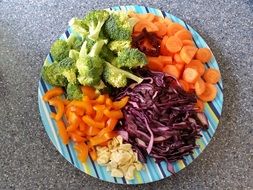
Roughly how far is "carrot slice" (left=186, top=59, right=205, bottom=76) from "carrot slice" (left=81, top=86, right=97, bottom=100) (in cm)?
33

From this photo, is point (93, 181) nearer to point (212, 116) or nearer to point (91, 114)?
point (91, 114)

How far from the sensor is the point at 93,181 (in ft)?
4.36

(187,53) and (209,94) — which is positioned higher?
(187,53)

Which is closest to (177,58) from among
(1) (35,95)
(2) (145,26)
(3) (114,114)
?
(2) (145,26)

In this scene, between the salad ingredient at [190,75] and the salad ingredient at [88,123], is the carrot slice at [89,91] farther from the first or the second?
the salad ingredient at [190,75]

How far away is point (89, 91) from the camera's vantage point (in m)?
1.29

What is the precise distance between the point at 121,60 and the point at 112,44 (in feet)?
0.26

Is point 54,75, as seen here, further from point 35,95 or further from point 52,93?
point 35,95

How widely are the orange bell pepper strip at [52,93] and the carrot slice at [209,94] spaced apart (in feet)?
1.52

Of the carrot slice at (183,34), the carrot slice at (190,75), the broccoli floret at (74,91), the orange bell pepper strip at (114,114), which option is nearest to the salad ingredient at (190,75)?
the carrot slice at (190,75)

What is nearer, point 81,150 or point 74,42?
point 81,150

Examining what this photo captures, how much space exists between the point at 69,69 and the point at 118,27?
21cm

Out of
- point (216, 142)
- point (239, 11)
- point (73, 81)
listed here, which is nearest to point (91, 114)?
point (73, 81)

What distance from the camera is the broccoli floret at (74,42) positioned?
135 cm
